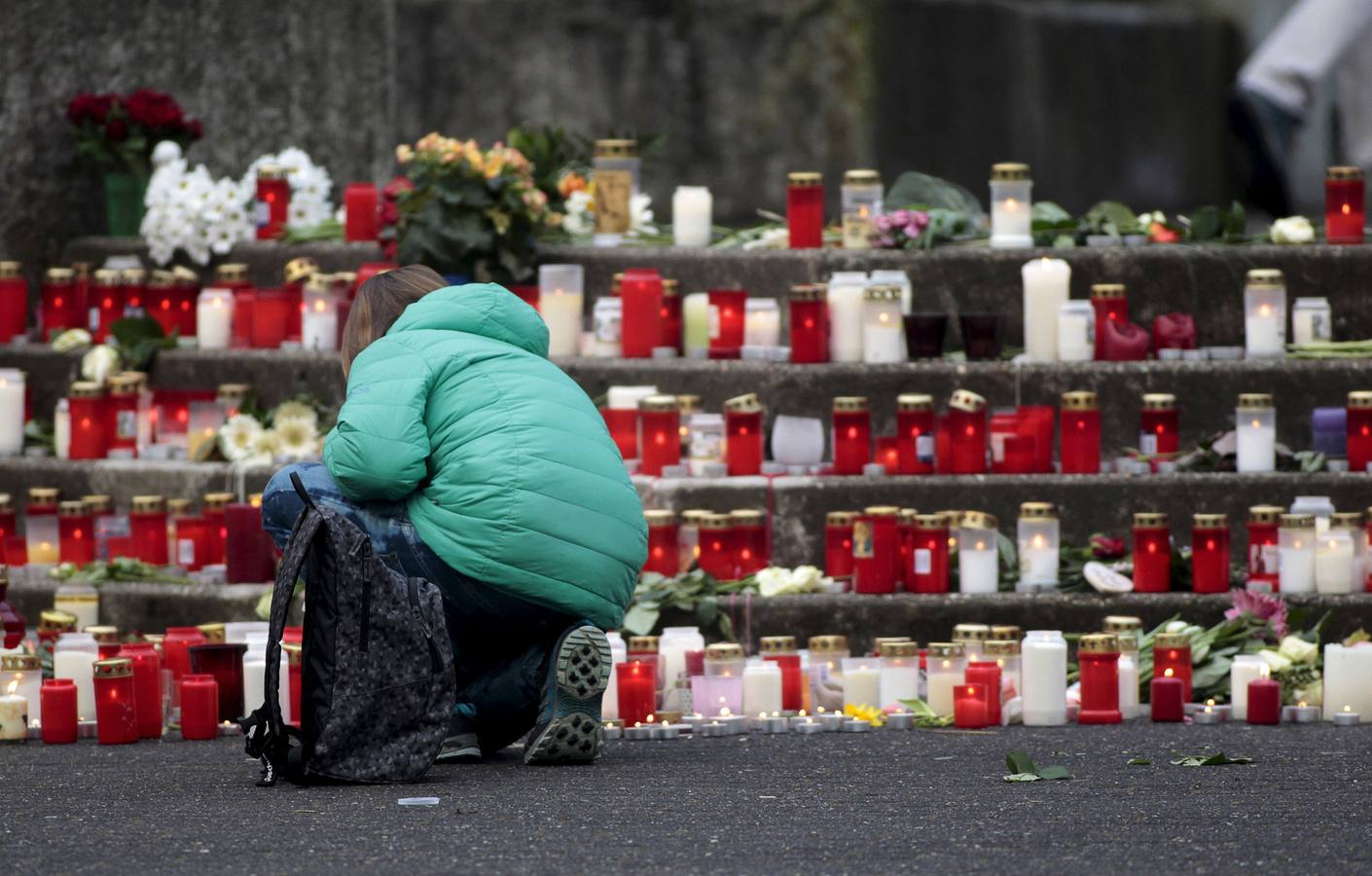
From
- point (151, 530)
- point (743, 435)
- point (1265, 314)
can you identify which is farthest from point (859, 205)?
point (151, 530)

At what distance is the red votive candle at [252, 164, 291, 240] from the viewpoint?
32.4 feet

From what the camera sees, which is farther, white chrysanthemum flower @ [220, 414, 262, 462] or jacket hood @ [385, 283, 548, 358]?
white chrysanthemum flower @ [220, 414, 262, 462]

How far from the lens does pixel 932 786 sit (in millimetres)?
5723

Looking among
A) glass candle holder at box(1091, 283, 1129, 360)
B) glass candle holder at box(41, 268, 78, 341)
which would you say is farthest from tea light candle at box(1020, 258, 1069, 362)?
glass candle holder at box(41, 268, 78, 341)

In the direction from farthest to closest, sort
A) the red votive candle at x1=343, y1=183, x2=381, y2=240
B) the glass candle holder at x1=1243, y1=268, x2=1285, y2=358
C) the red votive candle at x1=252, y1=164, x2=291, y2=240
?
the red votive candle at x1=252, y1=164, x2=291, y2=240 < the red votive candle at x1=343, y1=183, x2=381, y2=240 < the glass candle holder at x1=1243, y1=268, x2=1285, y2=358

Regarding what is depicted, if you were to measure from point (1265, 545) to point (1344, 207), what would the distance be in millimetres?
1596

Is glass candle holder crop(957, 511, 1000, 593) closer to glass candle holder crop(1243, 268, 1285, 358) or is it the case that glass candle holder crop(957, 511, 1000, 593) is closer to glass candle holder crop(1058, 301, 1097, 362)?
glass candle holder crop(1058, 301, 1097, 362)

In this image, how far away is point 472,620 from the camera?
6.20 metres

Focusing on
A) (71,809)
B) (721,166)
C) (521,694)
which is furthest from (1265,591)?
(721,166)

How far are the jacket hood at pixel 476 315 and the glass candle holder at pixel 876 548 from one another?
1.72 m

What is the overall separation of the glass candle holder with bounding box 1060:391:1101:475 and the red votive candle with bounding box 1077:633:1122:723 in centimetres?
121

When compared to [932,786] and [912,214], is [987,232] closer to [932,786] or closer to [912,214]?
[912,214]

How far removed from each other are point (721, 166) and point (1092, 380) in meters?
6.10

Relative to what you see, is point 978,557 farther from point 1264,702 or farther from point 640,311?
point 640,311
